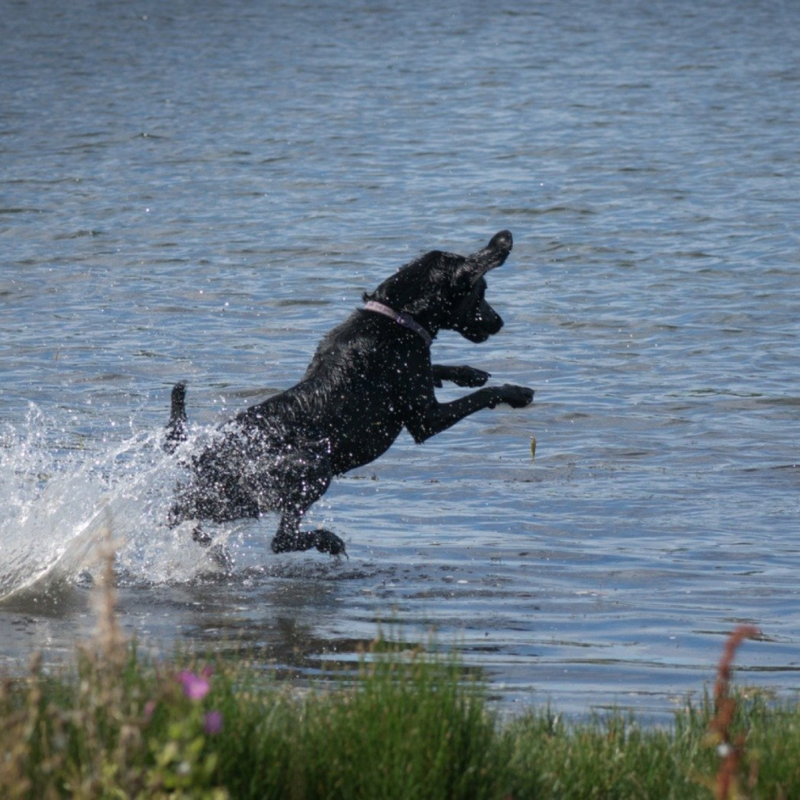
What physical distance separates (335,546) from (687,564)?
1634mm

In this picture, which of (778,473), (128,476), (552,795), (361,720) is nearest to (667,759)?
(552,795)

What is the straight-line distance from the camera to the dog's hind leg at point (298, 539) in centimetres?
676

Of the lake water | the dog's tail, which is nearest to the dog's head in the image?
the dog's tail

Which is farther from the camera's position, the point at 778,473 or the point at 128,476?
the point at 778,473

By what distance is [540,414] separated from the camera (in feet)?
33.6

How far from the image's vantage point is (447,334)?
42.7ft

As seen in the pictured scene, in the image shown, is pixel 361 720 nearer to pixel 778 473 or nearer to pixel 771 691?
pixel 771 691

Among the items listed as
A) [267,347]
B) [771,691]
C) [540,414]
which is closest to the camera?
[771,691]

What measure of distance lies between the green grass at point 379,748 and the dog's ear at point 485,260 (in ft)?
10.9

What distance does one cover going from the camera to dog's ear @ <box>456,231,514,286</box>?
274 inches

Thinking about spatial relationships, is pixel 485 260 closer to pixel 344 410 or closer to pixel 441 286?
pixel 441 286

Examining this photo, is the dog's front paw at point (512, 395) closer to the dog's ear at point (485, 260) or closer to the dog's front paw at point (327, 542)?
the dog's ear at point (485, 260)

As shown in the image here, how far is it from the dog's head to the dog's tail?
39.3 inches

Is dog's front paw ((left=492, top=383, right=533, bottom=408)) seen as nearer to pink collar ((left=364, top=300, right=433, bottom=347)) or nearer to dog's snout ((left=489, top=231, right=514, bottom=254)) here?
pink collar ((left=364, top=300, right=433, bottom=347))
